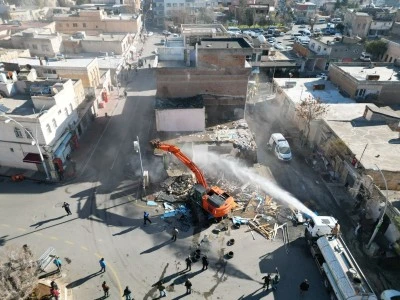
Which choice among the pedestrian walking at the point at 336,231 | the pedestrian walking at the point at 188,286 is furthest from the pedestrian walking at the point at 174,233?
the pedestrian walking at the point at 336,231

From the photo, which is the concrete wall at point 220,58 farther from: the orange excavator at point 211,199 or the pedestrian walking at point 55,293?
the pedestrian walking at point 55,293

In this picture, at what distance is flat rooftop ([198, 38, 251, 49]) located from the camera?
38.3 m

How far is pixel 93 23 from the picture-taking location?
7406 cm

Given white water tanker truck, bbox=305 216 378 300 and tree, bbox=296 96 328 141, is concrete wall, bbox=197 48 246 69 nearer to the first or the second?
tree, bbox=296 96 328 141

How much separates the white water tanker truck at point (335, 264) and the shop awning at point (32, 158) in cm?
2706

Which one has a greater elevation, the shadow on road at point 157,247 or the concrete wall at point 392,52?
the concrete wall at point 392,52

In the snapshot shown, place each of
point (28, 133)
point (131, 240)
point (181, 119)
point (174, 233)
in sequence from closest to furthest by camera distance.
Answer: point (174, 233)
point (131, 240)
point (28, 133)
point (181, 119)

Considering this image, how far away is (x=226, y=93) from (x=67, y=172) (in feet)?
71.7

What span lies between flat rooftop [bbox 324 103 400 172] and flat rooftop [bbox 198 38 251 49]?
14194 mm

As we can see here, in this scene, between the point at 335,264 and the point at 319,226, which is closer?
the point at 335,264

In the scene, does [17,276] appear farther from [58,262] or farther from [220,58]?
[220,58]

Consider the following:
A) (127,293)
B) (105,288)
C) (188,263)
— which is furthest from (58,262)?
(188,263)

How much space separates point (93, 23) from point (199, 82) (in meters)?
50.4

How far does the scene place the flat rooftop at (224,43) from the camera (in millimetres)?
38344
